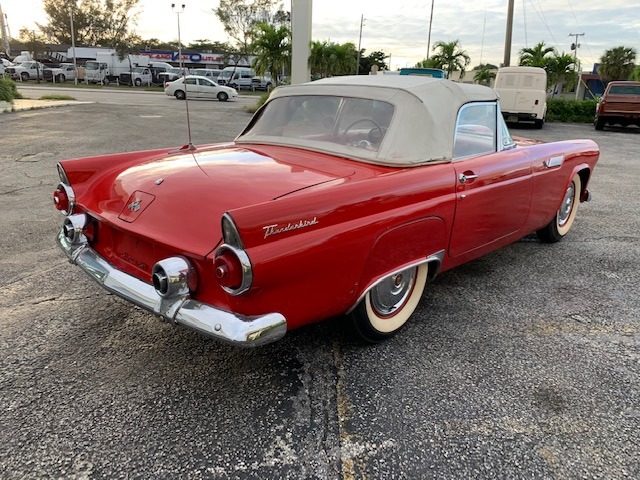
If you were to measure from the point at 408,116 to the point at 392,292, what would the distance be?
1081mm

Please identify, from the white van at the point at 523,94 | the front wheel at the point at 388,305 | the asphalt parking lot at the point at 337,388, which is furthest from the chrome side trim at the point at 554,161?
the white van at the point at 523,94

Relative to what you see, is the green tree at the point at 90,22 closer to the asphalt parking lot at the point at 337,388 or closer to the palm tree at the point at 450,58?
the palm tree at the point at 450,58

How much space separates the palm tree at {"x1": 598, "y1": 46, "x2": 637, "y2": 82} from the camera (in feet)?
116

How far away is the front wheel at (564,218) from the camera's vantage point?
4805mm

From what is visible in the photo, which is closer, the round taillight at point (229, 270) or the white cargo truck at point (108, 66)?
the round taillight at point (229, 270)

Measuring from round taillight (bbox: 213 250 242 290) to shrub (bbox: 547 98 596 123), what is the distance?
68.5 ft

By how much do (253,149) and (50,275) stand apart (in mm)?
1850

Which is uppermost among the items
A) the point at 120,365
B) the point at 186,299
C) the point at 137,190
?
the point at 137,190

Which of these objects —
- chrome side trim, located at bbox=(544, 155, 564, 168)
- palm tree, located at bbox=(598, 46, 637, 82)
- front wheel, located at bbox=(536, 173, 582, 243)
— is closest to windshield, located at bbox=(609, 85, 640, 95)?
front wheel, located at bbox=(536, 173, 582, 243)

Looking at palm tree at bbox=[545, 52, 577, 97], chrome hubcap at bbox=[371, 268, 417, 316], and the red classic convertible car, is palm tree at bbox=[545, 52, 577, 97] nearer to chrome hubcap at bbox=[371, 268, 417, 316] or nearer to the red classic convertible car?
the red classic convertible car

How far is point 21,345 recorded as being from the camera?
2.84 m

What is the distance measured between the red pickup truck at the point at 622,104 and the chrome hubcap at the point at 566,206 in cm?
1354

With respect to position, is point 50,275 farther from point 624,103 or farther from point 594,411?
point 624,103

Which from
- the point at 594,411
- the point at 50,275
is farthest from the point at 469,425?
the point at 50,275
